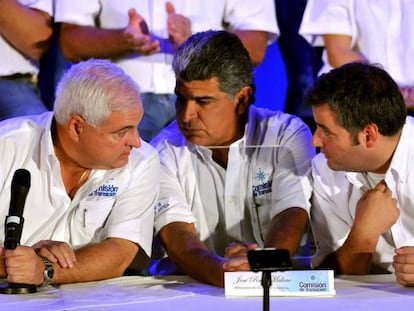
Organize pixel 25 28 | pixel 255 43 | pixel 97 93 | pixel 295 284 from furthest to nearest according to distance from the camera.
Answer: pixel 255 43
pixel 25 28
pixel 97 93
pixel 295 284

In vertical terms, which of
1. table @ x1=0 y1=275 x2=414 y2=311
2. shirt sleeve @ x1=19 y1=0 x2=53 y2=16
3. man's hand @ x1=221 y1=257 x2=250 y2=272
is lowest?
table @ x1=0 y1=275 x2=414 y2=311

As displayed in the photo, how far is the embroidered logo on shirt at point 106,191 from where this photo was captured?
3.61 metres

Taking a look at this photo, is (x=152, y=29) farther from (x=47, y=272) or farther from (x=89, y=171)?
(x=47, y=272)

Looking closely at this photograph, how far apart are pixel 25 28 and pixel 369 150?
1.57 meters

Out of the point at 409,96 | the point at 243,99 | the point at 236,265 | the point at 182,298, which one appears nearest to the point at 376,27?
the point at 409,96

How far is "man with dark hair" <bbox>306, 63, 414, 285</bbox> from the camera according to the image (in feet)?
11.6

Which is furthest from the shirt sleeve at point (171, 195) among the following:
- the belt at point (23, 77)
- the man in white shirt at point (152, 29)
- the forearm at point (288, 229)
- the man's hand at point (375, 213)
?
the belt at point (23, 77)

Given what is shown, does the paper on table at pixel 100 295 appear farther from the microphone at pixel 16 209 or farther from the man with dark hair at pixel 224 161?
the man with dark hair at pixel 224 161

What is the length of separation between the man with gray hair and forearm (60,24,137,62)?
1.97 feet

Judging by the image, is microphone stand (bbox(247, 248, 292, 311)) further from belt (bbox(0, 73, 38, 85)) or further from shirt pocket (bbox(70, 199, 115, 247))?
belt (bbox(0, 73, 38, 85))

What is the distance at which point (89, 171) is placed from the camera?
12.0ft

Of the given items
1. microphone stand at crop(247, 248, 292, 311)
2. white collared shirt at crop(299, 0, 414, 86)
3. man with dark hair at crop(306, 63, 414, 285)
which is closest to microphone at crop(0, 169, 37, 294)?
microphone stand at crop(247, 248, 292, 311)

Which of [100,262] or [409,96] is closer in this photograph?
[100,262]

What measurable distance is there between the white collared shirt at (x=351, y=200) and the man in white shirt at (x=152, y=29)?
824 millimetres
